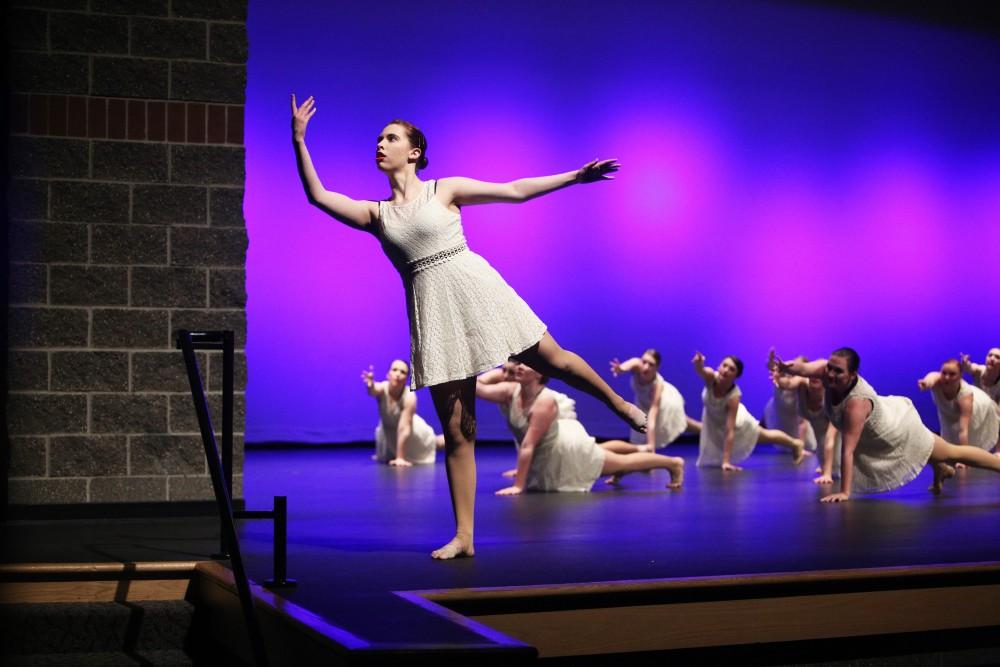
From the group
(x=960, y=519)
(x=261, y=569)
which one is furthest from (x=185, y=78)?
(x=960, y=519)

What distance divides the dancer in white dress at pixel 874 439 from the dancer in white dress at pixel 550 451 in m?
1.07

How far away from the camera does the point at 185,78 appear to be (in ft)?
18.2

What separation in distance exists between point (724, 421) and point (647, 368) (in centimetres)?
80

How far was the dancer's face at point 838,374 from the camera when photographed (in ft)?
22.0

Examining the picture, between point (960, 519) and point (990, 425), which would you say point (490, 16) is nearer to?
point (990, 425)

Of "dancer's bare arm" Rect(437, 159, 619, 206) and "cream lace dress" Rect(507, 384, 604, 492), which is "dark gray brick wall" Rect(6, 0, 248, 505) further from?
"cream lace dress" Rect(507, 384, 604, 492)

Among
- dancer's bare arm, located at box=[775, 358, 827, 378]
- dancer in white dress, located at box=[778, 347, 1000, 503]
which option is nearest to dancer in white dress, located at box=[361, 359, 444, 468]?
dancer's bare arm, located at box=[775, 358, 827, 378]

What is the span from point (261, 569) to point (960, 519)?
3.34 m

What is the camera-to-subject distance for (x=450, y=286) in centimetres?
401

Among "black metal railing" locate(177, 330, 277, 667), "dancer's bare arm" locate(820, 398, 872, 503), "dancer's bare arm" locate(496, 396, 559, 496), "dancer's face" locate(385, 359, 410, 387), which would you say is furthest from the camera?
"dancer's face" locate(385, 359, 410, 387)

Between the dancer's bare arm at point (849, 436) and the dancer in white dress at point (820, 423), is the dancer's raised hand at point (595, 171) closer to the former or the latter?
the dancer's bare arm at point (849, 436)

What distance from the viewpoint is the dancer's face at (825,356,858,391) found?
6707 mm

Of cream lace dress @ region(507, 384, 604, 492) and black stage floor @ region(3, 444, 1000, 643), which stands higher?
cream lace dress @ region(507, 384, 604, 492)

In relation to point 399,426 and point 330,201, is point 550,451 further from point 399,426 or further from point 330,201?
point 330,201
